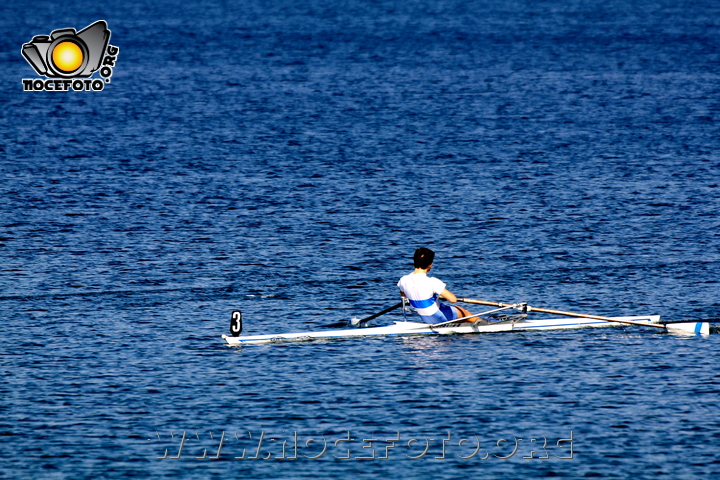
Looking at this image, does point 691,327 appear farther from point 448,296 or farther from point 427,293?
point 427,293

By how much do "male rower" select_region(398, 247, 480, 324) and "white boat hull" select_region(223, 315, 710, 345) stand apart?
0.75 feet

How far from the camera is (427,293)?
2225 centimetres

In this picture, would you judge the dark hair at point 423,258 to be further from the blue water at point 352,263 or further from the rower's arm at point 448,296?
the blue water at point 352,263

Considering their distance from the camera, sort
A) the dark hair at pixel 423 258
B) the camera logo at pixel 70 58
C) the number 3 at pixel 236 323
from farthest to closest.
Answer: the camera logo at pixel 70 58, the dark hair at pixel 423 258, the number 3 at pixel 236 323

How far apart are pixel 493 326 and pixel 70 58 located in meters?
38.5

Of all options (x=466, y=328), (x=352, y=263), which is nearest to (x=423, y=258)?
(x=466, y=328)

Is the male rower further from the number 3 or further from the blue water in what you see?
the number 3

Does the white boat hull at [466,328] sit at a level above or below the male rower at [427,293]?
below

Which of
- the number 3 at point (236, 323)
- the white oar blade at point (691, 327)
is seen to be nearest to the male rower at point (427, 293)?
the number 3 at point (236, 323)

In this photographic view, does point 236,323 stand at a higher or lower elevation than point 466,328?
higher

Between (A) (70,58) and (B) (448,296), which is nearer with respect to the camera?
(B) (448,296)

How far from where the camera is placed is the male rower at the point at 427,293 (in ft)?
72.2

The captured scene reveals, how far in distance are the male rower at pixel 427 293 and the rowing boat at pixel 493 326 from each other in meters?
0.21

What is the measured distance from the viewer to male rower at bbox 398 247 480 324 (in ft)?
72.2
